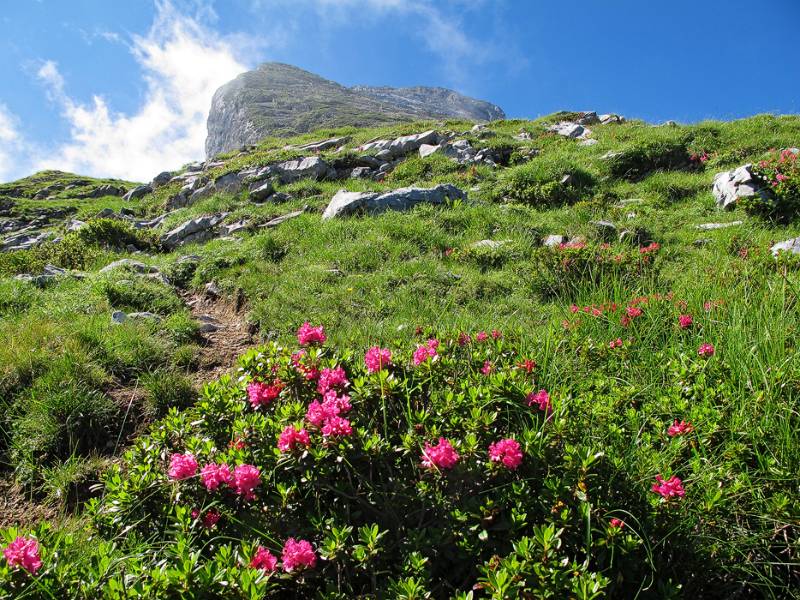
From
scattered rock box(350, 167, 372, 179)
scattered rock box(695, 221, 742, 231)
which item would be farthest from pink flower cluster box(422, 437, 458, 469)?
scattered rock box(350, 167, 372, 179)

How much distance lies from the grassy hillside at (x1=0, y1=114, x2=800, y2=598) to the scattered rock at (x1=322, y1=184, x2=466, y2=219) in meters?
4.17

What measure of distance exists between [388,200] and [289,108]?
105 meters

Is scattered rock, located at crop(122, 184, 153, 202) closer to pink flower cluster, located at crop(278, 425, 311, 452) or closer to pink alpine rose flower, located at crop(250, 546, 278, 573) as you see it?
pink flower cluster, located at crop(278, 425, 311, 452)

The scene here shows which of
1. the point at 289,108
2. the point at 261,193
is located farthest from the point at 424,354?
the point at 289,108

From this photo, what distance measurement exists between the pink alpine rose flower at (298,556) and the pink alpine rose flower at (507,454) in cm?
96

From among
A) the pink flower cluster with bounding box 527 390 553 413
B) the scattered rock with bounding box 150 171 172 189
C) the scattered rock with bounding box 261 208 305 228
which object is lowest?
the pink flower cluster with bounding box 527 390 553 413

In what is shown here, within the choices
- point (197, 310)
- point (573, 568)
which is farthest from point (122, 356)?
point (573, 568)

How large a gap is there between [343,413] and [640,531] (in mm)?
1632

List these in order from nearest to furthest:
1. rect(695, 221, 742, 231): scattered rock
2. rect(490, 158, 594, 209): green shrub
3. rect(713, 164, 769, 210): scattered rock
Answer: rect(695, 221, 742, 231): scattered rock → rect(713, 164, 769, 210): scattered rock → rect(490, 158, 594, 209): green shrub

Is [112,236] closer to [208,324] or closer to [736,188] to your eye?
[208,324]

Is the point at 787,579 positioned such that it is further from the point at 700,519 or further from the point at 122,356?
the point at 122,356

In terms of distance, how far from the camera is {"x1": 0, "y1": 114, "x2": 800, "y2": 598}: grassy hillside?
2045mm

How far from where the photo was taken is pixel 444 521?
2.22 meters

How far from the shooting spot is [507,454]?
223cm
